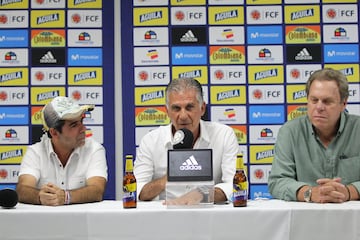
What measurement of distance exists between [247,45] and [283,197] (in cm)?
176

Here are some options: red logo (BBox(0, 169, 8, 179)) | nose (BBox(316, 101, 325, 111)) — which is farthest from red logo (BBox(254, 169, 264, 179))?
red logo (BBox(0, 169, 8, 179))

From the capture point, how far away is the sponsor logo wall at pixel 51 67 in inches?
153

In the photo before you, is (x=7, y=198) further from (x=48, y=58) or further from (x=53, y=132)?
(x=48, y=58)

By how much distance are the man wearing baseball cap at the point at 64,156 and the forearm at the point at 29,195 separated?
0.11m

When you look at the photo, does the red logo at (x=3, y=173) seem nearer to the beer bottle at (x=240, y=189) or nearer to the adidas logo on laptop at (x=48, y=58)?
the adidas logo on laptop at (x=48, y=58)

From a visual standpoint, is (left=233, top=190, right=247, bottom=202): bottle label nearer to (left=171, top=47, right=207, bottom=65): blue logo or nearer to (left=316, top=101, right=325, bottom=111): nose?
(left=316, top=101, right=325, bottom=111): nose

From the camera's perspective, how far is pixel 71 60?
3902 mm

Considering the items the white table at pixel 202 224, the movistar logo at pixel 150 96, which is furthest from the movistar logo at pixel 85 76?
the white table at pixel 202 224

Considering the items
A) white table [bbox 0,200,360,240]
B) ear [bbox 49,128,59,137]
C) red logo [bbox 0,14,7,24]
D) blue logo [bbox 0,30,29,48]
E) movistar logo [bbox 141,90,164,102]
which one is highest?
red logo [bbox 0,14,7,24]

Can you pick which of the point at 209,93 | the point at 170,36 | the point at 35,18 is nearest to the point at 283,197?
the point at 209,93

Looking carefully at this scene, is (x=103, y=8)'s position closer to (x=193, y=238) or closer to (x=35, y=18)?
(x=35, y=18)

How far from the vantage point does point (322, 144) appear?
2654 millimetres

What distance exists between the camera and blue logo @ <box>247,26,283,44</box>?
3.92 meters

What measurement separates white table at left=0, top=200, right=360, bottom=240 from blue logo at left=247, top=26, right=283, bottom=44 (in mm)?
2154
